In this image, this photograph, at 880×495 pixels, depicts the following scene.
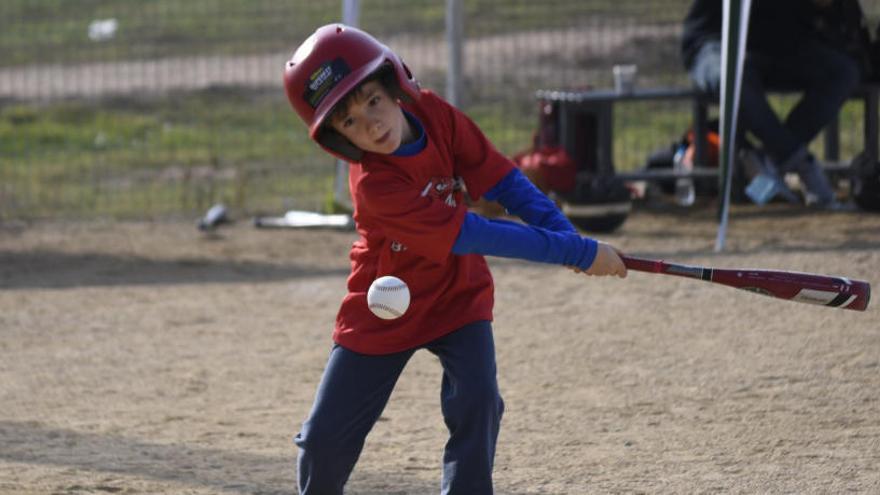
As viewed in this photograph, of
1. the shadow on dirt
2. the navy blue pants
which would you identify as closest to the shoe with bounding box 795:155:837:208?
the shadow on dirt

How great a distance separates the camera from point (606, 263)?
3.91 m

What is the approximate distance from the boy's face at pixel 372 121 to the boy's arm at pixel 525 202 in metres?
0.43

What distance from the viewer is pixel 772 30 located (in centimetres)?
895

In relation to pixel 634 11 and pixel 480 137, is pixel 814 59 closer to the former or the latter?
pixel 634 11

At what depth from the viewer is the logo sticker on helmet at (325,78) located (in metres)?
3.77

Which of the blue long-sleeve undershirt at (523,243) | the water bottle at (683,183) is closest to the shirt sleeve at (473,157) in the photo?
the blue long-sleeve undershirt at (523,243)

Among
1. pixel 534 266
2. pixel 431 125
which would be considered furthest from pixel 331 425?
pixel 534 266

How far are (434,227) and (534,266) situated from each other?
14.4ft

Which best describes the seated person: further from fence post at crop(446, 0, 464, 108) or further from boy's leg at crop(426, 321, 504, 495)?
boy's leg at crop(426, 321, 504, 495)

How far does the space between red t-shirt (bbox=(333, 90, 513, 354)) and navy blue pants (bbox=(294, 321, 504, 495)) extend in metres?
0.05

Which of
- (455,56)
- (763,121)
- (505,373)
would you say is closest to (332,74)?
(505,373)

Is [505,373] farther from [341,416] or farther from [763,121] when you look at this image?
[763,121]

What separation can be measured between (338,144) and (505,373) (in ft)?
8.11

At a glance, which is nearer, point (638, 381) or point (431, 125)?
point (431, 125)
